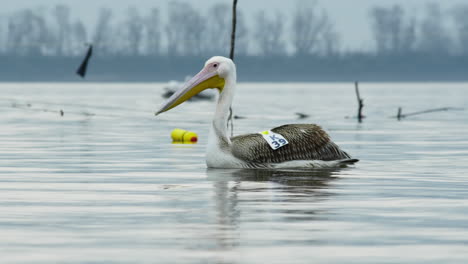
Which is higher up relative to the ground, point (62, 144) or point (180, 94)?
point (180, 94)

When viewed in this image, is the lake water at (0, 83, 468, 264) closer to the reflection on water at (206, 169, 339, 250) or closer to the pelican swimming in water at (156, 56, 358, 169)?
the reflection on water at (206, 169, 339, 250)

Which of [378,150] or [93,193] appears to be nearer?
[93,193]

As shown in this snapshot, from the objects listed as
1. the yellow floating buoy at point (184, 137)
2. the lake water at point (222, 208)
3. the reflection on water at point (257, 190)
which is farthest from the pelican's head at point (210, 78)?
the yellow floating buoy at point (184, 137)

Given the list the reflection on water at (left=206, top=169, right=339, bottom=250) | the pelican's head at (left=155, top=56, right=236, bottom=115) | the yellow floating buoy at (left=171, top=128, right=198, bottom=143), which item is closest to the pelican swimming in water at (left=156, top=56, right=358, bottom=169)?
the pelican's head at (left=155, top=56, right=236, bottom=115)

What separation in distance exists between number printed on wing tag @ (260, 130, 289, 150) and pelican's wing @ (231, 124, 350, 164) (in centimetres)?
6

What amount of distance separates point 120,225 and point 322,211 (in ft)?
7.40

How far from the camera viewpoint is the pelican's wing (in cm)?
1791

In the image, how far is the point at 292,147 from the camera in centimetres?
1822

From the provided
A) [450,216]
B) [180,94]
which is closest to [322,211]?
[450,216]

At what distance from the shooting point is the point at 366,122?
39312 millimetres

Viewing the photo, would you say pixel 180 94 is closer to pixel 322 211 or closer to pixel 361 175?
pixel 361 175

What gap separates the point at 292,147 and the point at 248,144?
2.25 feet

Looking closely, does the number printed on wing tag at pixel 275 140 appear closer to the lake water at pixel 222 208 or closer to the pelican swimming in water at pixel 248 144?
the pelican swimming in water at pixel 248 144

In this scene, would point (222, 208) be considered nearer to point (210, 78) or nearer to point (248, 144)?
point (248, 144)
